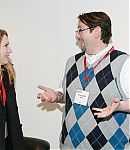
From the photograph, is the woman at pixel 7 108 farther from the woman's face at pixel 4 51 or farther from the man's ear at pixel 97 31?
the man's ear at pixel 97 31

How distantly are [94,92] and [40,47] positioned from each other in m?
0.93

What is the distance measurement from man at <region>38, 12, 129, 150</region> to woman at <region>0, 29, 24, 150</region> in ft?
0.95

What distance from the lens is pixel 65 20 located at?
2.75 metres

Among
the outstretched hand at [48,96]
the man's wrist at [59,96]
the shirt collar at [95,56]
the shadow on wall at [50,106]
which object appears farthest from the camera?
the shadow on wall at [50,106]

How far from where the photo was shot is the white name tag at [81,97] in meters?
2.21

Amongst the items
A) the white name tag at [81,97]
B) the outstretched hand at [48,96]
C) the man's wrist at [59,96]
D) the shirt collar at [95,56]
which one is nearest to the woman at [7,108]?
the outstretched hand at [48,96]

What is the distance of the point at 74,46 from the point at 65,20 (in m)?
0.27

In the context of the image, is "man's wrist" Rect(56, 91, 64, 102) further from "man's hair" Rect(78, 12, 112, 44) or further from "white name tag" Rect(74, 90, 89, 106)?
"man's hair" Rect(78, 12, 112, 44)

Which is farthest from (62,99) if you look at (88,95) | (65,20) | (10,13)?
(10,13)

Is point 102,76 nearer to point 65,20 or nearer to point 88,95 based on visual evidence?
point 88,95

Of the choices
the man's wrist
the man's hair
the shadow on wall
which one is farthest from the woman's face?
the shadow on wall

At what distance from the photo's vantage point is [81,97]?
2240 millimetres

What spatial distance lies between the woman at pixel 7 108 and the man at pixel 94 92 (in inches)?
11.4

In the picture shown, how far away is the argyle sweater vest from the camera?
213 centimetres
